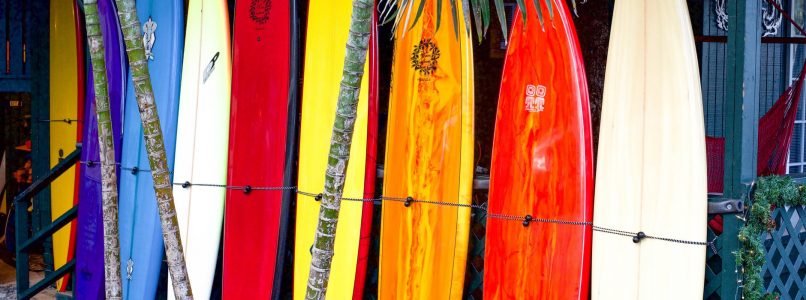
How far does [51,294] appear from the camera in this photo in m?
6.82

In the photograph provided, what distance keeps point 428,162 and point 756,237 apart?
156 centimetres

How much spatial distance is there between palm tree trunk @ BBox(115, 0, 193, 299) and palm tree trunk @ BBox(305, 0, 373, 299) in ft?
1.68

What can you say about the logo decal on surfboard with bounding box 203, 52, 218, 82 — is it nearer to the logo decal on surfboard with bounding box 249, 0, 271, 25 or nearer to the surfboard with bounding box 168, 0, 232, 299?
the surfboard with bounding box 168, 0, 232, 299

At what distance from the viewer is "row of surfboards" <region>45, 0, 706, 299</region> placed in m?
3.55

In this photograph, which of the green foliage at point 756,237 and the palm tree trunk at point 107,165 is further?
the green foliage at point 756,237

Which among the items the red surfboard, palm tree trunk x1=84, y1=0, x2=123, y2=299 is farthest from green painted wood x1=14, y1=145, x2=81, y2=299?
palm tree trunk x1=84, y1=0, x2=123, y2=299

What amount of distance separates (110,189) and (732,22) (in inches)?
94.8

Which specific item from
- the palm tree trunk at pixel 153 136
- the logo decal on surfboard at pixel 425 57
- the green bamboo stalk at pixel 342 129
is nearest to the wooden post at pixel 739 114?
the green bamboo stalk at pixel 342 129

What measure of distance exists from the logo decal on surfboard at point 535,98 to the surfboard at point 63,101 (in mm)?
4056

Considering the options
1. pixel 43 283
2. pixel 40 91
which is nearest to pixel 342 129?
pixel 43 283

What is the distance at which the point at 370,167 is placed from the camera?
456cm

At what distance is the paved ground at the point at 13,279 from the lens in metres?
6.75

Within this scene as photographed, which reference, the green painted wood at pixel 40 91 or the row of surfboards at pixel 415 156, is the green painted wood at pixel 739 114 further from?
the green painted wood at pixel 40 91

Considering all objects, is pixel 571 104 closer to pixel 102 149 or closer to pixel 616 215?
pixel 616 215
